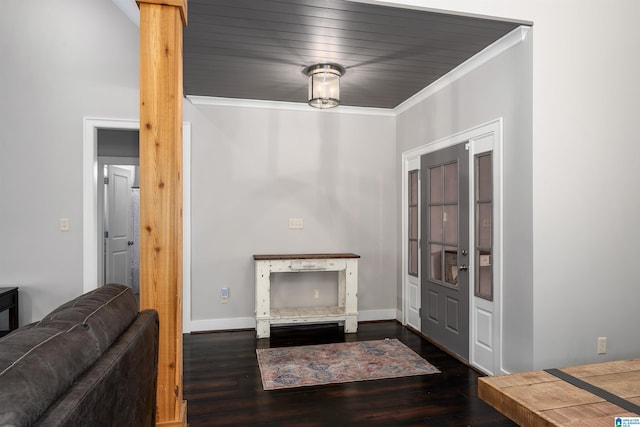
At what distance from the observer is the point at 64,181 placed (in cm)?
376

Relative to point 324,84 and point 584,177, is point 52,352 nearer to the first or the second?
point 324,84

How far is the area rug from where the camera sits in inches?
123

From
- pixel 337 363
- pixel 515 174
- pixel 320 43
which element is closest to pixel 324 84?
pixel 320 43

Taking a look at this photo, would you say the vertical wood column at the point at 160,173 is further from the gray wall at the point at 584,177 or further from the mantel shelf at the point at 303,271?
the mantel shelf at the point at 303,271

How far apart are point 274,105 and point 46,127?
2231 mm

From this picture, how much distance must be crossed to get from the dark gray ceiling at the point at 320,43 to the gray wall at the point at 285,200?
0.59 metres

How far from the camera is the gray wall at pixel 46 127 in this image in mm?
3686

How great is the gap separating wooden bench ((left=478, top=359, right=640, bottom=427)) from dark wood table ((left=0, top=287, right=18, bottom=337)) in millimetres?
3795

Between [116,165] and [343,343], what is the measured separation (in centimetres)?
401

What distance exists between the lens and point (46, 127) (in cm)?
373

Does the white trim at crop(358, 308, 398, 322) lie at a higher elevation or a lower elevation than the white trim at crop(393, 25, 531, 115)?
lower

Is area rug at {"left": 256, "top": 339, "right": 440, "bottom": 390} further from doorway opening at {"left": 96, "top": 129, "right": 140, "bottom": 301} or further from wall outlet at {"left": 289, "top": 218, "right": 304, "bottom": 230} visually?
doorway opening at {"left": 96, "top": 129, "right": 140, "bottom": 301}

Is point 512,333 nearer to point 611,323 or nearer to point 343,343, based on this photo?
point 611,323

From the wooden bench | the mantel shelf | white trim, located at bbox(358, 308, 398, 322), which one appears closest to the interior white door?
the mantel shelf
